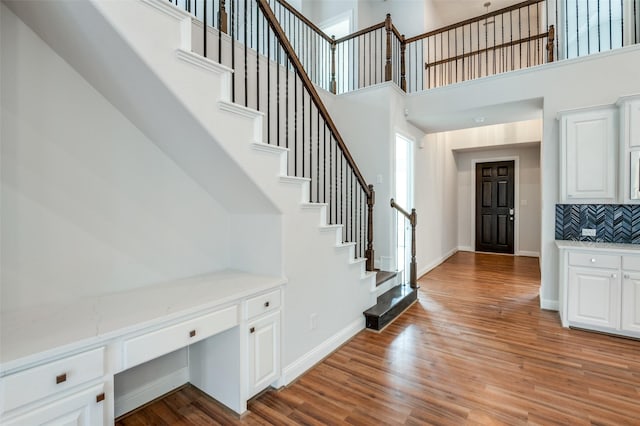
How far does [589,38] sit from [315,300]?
480 centimetres

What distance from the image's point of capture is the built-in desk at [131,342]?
1.16 meters

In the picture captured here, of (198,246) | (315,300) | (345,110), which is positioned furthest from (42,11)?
(345,110)

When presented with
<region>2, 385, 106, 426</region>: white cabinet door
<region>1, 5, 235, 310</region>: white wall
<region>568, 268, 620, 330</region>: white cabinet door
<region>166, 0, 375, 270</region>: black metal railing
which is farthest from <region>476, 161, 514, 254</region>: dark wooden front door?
<region>2, 385, 106, 426</region>: white cabinet door

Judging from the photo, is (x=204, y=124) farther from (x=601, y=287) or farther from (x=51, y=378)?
(x=601, y=287)

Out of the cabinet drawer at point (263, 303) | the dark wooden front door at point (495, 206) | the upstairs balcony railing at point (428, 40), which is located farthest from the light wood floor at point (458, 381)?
the dark wooden front door at point (495, 206)

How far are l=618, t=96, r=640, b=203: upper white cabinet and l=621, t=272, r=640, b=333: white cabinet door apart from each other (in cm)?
82

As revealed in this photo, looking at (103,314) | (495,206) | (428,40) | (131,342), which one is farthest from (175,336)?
(495,206)

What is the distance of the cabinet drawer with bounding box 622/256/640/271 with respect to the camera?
9.61ft

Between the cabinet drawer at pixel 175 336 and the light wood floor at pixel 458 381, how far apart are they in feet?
2.18

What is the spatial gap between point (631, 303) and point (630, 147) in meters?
1.53

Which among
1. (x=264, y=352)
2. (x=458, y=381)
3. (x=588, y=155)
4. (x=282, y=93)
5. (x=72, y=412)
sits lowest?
(x=458, y=381)

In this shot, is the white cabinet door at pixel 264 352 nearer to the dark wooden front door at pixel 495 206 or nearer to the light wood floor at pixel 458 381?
the light wood floor at pixel 458 381

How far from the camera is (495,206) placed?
7793 mm

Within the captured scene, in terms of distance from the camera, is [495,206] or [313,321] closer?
[313,321]
